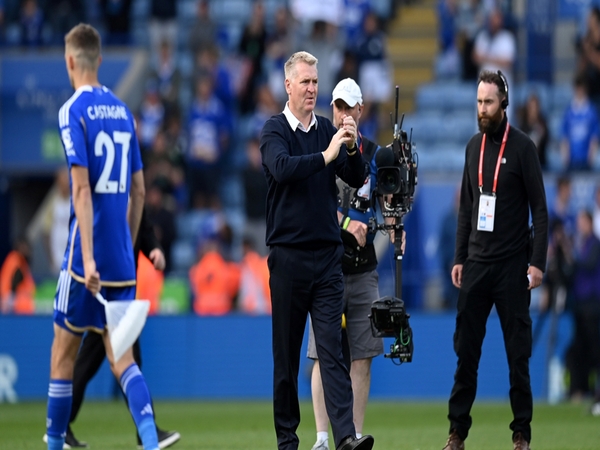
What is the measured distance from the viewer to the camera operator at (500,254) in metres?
8.72

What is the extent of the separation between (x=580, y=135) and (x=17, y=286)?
904 centimetres

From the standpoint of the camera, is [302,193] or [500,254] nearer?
[302,193]

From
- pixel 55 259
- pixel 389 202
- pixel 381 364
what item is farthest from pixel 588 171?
pixel 389 202

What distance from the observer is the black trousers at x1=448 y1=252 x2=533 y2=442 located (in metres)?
8.66

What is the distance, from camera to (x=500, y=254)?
876 cm

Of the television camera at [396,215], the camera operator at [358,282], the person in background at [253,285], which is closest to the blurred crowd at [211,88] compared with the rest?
the person in background at [253,285]

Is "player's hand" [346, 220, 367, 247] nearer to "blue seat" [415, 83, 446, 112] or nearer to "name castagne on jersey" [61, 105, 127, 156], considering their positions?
"name castagne on jersey" [61, 105, 127, 156]

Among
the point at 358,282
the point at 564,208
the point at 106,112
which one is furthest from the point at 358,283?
the point at 564,208

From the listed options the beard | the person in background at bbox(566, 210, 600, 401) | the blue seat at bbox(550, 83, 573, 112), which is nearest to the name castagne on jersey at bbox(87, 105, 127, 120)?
the beard

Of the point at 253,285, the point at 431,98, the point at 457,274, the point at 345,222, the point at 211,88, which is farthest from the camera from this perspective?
the point at 431,98

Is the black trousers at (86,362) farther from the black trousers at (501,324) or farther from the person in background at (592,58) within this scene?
the person in background at (592,58)

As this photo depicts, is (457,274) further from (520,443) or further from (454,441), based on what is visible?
(520,443)

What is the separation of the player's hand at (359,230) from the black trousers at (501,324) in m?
0.85

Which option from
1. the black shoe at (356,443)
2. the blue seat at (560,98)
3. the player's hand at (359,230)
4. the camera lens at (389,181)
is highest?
the blue seat at (560,98)
